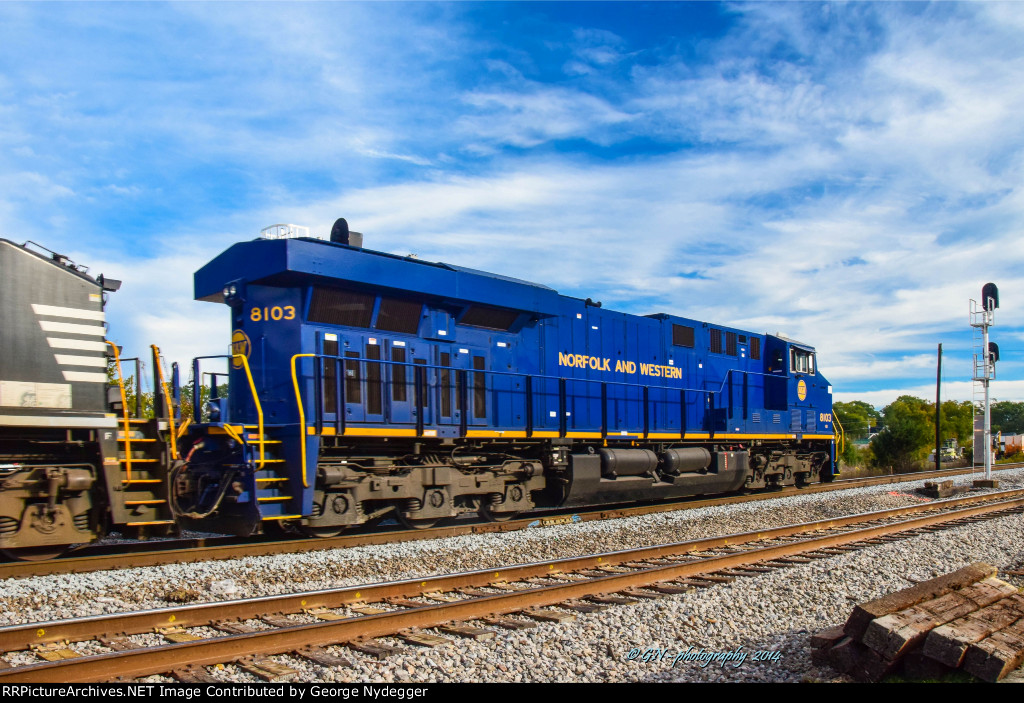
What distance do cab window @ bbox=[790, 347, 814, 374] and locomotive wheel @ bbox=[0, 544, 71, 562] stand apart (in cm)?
1621

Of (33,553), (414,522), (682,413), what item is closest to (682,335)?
(682,413)

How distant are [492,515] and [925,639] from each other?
8100 millimetres

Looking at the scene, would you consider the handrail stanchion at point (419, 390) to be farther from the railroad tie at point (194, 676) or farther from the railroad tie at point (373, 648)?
the railroad tie at point (194, 676)

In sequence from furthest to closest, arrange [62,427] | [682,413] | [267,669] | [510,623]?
[682,413]
[62,427]
[510,623]
[267,669]

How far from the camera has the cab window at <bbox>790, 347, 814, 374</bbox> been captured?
1901 centimetres

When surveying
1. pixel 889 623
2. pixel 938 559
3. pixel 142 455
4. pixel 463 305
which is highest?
pixel 463 305

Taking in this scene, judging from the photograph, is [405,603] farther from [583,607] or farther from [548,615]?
[583,607]

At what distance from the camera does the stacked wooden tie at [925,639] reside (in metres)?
4.31

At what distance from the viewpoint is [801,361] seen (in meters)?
19.5

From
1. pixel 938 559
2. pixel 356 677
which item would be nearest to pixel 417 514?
pixel 356 677

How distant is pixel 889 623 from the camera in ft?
14.8

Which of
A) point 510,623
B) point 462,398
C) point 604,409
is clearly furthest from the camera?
point 604,409

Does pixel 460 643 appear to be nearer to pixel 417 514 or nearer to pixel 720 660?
pixel 720 660

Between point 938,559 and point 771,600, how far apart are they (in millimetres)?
3667
